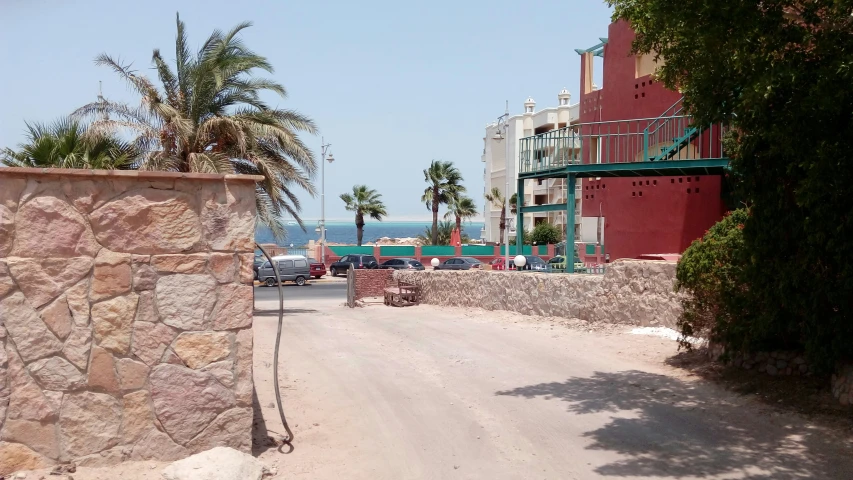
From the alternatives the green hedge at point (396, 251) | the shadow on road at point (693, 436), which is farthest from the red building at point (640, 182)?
the green hedge at point (396, 251)

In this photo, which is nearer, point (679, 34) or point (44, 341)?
point (44, 341)

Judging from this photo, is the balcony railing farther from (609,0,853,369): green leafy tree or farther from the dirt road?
(609,0,853,369): green leafy tree

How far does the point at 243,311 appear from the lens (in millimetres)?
6719

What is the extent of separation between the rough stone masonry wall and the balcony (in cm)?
1282

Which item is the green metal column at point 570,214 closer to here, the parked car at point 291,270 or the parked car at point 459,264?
the parked car at point 291,270

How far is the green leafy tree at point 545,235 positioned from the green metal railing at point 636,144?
151ft

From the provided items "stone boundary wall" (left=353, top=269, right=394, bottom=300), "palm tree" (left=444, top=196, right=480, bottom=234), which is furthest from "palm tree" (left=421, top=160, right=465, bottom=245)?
"stone boundary wall" (left=353, top=269, right=394, bottom=300)

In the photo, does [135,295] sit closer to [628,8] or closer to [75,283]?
[75,283]

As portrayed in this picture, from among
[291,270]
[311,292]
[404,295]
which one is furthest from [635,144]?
[291,270]

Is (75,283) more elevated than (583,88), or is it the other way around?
(583,88)

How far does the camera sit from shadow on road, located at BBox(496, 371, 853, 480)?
22.7ft

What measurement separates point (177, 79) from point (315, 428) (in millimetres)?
15174

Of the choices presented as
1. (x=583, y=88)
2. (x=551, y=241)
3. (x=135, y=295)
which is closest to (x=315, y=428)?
(x=135, y=295)

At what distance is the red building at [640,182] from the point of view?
18188mm
